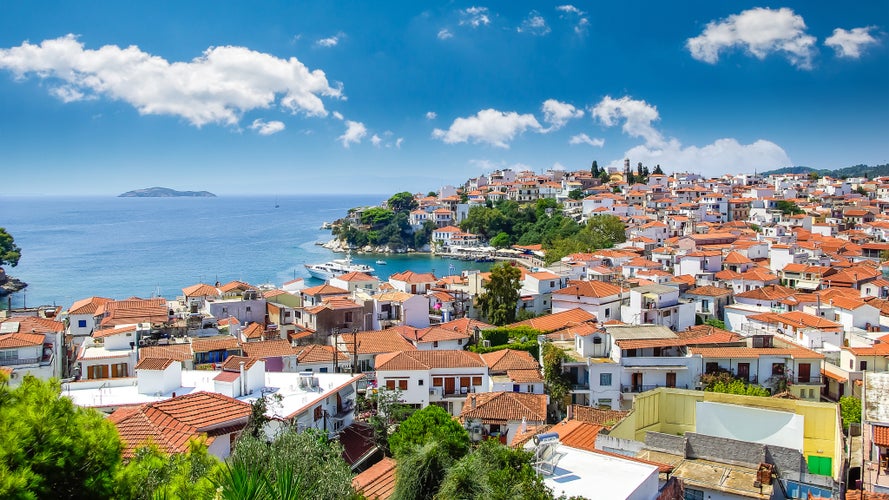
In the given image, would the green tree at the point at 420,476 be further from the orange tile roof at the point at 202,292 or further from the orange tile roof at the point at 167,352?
the orange tile roof at the point at 202,292

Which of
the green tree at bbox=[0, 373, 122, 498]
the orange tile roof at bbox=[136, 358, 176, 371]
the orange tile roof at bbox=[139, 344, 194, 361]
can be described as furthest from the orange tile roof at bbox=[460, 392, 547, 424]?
the green tree at bbox=[0, 373, 122, 498]

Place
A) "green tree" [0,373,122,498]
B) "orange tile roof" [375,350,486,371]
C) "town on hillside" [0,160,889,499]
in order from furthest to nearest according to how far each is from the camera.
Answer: "orange tile roof" [375,350,486,371], "town on hillside" [0,160,889,499], "green tree" [0,373,122,498]

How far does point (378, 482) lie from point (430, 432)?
82.6 inches

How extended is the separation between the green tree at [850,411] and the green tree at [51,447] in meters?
15.1

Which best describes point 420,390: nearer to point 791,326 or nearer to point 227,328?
point 227,328

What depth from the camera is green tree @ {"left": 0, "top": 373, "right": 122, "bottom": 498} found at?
4219mm

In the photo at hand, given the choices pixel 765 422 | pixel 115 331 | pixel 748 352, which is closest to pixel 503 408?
pixel 765 422

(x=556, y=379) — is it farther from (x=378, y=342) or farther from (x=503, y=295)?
(x=503, y=295)

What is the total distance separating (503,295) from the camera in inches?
1086

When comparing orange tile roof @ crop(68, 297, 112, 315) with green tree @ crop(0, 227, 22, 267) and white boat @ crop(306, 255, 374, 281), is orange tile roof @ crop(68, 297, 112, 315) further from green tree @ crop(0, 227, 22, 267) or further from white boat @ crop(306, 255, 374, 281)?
green tree @ crop(0, 227, 22, 267)

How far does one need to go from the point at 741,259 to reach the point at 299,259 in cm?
4445

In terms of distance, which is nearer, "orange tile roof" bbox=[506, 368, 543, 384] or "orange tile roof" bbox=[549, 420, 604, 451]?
"orange tile roof" bbox=[549, 420, 604, 451]

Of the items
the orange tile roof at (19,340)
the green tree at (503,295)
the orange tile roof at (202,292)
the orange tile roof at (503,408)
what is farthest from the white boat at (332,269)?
the orange tile roof at (503,408)

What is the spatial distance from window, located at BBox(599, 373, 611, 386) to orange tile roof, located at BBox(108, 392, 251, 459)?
1048 centimetres
